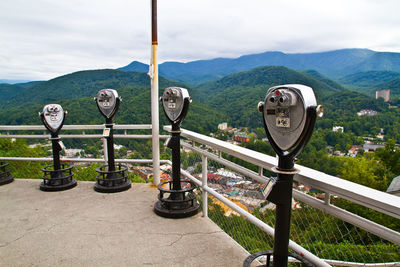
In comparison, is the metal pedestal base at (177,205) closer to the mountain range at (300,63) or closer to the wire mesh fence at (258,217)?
the wire mesh fence at (258,217)

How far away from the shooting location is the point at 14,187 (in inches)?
171

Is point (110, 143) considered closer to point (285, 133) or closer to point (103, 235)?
point (103, 235)

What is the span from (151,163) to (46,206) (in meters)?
1.58

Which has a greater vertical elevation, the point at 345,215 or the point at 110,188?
the point at 345,215

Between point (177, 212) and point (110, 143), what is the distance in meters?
1.62

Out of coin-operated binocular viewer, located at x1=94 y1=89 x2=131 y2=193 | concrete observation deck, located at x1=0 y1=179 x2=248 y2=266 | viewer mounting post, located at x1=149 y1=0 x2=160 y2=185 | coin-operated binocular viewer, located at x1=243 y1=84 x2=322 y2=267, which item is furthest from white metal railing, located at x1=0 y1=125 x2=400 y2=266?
coin-operated binocular viewer, located at x1=94 y1=89 x2=131 y2=193

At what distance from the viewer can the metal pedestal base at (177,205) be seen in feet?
10.4

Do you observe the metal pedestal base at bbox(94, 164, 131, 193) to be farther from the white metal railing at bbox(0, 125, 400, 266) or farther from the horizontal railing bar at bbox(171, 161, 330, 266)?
the white metal railing at bbox(0, 125, 400, 266)

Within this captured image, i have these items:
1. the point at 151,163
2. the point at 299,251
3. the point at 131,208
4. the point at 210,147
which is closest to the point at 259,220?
the point at 299,251

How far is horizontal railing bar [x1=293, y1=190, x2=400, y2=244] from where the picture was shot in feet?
3.57

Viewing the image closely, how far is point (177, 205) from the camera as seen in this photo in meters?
3.27

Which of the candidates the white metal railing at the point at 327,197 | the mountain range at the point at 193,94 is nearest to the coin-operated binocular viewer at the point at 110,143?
the white metal railing at the point at 327,197

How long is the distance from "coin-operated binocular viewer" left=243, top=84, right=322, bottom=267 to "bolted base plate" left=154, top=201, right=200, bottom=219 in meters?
1.67

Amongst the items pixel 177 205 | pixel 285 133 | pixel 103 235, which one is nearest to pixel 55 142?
pixel 103 235
